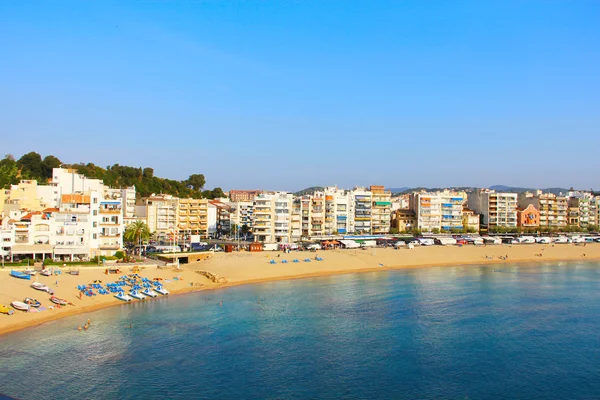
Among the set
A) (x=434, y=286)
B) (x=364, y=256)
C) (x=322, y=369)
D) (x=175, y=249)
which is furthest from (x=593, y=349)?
(x=175, y=249)

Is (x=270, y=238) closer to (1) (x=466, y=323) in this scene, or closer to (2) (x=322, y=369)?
(1) (x=466, y=323)

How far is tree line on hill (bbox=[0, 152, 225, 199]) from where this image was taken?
323 feet

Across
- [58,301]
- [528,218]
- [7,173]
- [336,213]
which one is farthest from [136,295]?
[528,218]

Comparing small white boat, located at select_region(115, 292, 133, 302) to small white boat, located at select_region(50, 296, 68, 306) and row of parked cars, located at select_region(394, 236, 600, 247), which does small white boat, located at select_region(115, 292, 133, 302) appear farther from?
A: row of parked cars, located at select_region(394, 236, 600, 247)

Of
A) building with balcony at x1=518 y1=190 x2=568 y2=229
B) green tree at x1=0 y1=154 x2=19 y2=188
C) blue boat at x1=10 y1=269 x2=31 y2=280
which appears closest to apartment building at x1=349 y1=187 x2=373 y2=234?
building with balcony at x1=518 y1=190 x2=568 y2=229

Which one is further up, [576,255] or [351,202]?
[351,202]

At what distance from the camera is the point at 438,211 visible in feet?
341

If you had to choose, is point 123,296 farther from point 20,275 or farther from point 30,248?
point 30,248

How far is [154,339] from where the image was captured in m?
32.3

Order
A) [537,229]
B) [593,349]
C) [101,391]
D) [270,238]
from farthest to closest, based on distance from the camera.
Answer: [537,229] < [270,238] < [593,349] < [101,391]

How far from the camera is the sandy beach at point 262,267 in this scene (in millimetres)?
38656

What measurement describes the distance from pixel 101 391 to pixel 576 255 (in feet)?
255

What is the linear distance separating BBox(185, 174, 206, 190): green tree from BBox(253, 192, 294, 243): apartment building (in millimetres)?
50060

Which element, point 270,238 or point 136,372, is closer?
point 136,372
